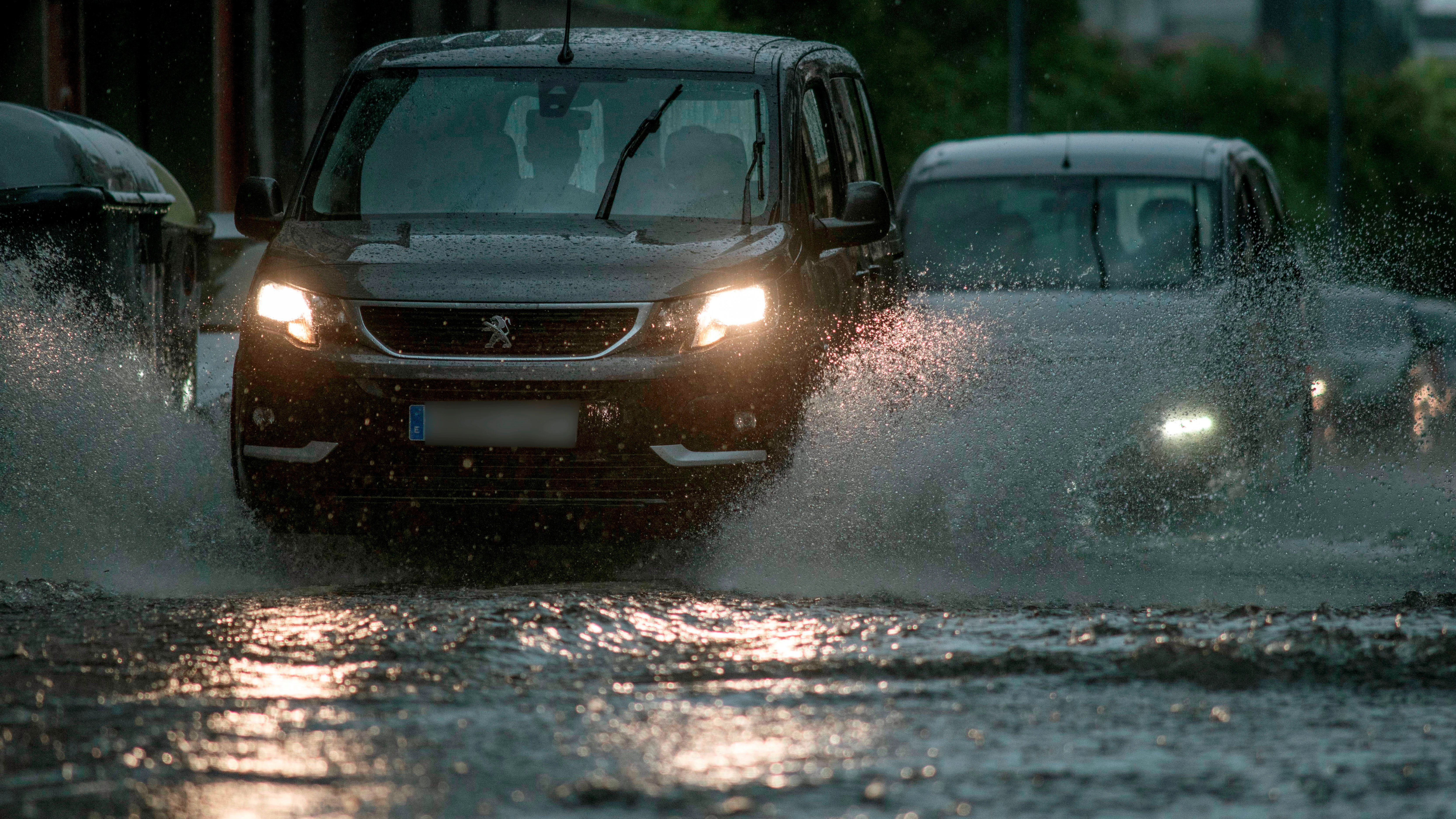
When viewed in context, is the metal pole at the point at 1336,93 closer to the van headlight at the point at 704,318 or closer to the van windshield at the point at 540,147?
the van windshield at the point at 540,147

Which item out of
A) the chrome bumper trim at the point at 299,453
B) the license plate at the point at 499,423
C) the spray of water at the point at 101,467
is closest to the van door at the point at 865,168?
the license plate at the point at 499,423

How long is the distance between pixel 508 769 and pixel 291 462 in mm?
2723

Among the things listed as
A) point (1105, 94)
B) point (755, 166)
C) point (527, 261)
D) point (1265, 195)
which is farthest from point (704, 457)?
point (1105, 94)

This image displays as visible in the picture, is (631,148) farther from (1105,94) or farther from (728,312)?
(1105,94)

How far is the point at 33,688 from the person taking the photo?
4.47 m

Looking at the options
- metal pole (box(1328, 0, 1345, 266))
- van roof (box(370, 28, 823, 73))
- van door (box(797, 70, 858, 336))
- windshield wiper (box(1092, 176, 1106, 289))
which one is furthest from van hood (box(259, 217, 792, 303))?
metal pole (box(1328, 0, 1345, 266))

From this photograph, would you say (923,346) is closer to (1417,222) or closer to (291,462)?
(291,462)

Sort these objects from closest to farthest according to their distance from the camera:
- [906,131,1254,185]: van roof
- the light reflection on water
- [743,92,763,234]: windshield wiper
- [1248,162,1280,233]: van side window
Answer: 1. the light reflection on water
2. [743,92,763,234]: windshield wiper
3. [906,131,1254,185]: van roof
4. [1248,162,1280,233]: van side window

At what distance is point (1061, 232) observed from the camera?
9.23m

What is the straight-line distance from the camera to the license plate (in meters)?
6.13

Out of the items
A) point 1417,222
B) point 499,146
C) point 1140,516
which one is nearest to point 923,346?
point 1140,516

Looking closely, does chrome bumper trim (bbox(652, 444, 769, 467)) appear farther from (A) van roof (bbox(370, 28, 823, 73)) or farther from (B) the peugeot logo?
(A) van roof (bbox(370, 28, 823, 73))

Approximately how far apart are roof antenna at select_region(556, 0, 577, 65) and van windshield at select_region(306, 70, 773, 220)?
0.05 meters

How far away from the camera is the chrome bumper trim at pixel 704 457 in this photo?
20.2ft
